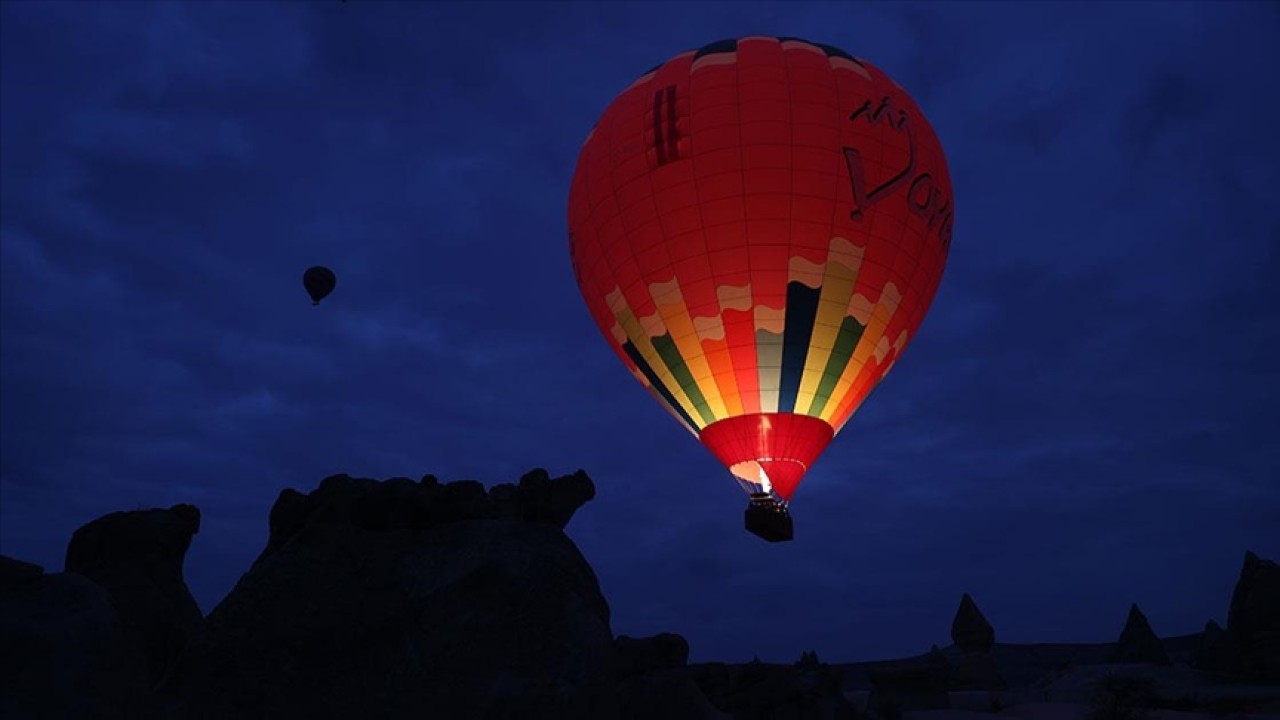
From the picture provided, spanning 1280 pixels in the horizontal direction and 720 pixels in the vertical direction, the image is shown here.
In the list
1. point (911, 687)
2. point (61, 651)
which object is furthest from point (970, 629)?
point (61, 651)

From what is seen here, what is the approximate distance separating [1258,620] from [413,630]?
2464cm

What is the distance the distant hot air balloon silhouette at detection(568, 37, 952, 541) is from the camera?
18.9 metres

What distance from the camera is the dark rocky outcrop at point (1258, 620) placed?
2312 cm

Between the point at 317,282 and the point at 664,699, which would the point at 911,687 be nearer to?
the point at 664,699

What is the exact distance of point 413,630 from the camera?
845cm

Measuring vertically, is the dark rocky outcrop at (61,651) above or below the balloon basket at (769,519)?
below

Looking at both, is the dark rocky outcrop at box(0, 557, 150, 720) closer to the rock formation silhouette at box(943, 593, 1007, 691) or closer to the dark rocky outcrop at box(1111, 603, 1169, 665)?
the rock formation silhouette at box(943, 593, 1007, 691)

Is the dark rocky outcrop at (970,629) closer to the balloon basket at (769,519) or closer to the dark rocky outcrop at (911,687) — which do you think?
the dark rocky outcrop at (911,687)

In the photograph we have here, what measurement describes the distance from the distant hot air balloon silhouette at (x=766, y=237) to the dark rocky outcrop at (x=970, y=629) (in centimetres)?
1580

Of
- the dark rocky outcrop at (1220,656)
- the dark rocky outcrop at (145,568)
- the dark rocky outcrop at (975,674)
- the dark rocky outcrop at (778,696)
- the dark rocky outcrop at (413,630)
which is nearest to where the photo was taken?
the dark rocky outcrop at (413,630)

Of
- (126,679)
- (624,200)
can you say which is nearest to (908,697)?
(624,200)

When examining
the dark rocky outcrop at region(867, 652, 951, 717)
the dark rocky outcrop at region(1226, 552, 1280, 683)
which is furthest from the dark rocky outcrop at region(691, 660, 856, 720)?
the dark rocky outcrop at region(1226, 552, 1280, 683)

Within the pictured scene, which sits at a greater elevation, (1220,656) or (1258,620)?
(1258,620)

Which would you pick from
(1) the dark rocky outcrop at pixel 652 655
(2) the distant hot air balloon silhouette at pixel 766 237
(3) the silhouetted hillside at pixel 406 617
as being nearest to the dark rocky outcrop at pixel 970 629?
(2) the distant hot air balloon silhouette at pixel 766 237
